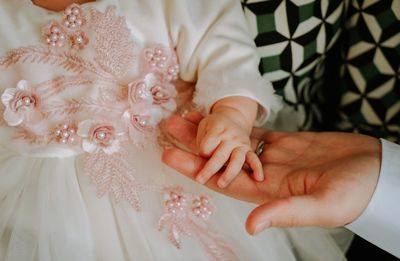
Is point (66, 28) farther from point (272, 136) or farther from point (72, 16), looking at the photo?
point (272, 136)

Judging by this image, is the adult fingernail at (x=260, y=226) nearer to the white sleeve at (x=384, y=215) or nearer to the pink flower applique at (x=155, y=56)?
the white sleeve at (x=384, y=215)

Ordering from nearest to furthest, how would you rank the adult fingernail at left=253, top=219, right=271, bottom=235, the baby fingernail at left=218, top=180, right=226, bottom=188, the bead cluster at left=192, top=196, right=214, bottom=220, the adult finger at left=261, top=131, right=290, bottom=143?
the adult fingernail at left=253, top=219, right=271, bottom=235
the baby fingernail at left=218, top=180, right=226, bottom=188
the bead cluster at left=192, top=196, right=214, bottom=220
the adult finger at left=261, top=131, right=290, bottom=143

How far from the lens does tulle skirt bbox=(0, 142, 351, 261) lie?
2.60 ft

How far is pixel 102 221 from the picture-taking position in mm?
814

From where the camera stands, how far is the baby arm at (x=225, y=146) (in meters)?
0.75

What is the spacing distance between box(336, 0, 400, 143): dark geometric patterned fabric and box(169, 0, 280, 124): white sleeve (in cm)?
27

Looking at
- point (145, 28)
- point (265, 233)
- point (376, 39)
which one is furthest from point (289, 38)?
point (265, 233)

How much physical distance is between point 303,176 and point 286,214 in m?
0.14

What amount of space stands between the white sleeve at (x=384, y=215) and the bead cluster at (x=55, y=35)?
0.60m

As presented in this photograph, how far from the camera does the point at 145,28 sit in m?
0.89

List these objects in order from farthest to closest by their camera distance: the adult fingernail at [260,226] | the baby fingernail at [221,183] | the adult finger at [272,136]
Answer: the adult finger at [272,136] → the baby fingernail at [221,183] → the adult fingernail at [260,226]

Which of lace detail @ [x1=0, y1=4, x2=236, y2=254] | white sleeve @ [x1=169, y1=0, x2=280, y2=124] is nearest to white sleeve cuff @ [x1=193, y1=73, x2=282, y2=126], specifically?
white sleeve @ [x1=169, y1=0, x2=280, y2=124]

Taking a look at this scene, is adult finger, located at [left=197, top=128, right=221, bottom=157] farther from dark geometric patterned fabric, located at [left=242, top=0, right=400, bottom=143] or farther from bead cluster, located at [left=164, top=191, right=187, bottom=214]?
dark geometric patterned fabric, located at [left=242, top=0, right=400, bottom=143]

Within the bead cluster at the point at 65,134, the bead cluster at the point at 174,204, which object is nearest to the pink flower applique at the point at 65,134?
the bead cluster at the point at 65,134
